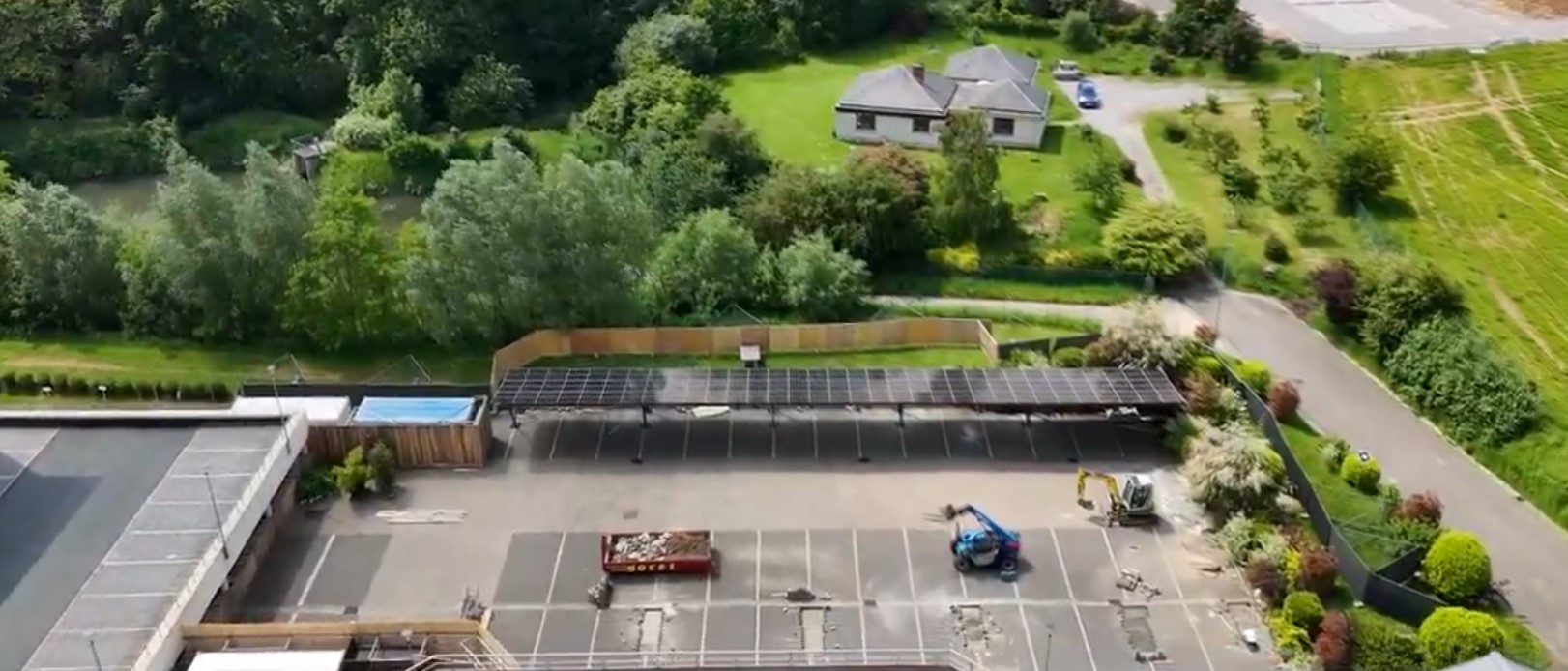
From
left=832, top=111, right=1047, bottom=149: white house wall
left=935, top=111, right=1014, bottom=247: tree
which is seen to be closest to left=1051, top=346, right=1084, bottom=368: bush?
left=935, top=111, right=1014, bottom=247: tree

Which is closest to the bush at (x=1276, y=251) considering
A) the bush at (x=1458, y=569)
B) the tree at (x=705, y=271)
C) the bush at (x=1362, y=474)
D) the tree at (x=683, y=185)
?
the bush at (x=1362, y=474)

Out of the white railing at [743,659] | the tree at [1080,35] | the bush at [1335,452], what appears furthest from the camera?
the tree at [1080,35]

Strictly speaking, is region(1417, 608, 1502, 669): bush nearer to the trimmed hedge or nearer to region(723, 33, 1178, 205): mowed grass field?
region(723, 33, 1178, 205): mowed grass field

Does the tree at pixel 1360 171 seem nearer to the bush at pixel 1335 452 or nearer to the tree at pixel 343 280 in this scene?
the bush at pixel 1335 452

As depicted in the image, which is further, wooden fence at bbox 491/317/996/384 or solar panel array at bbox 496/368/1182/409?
wooden fence at bbox 491/317/996/384

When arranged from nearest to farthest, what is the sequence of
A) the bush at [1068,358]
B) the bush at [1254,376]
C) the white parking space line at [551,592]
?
the white parking space line at [551,592], the bush at [1254,376], the bush at [1068,358]

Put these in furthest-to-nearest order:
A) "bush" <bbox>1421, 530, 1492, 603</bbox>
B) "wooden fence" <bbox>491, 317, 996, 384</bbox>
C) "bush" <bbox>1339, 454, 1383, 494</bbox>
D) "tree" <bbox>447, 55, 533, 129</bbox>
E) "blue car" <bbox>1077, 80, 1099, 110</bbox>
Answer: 1. "tree" <bbox>447, 55, 533, 129</bbox>
2. "blue car" <bbox>1077, 80, 1099, 110</bbox>
3. "wooden fence" <bbox>491, 317, 996, 384</bbox>
4. "bush" <bbox>1339, 454, 1383, 494</bbox>
5. "bush" <bbox>1421, 530, 1492, 603</bbox>
